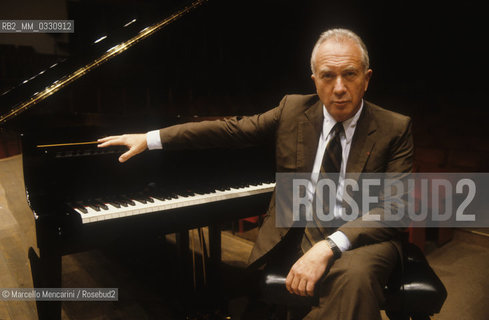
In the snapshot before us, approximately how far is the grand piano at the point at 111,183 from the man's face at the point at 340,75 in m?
0.78

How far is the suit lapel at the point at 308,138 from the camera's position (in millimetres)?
1477

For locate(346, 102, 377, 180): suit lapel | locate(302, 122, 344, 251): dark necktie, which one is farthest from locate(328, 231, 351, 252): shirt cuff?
locate(346, 102, 377, 180): suit lapel

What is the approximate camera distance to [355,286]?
3.78 feet

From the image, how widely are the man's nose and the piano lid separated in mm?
1172

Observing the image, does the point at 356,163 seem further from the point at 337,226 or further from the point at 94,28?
the point at 94,28

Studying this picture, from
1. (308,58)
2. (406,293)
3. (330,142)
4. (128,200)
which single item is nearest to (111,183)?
(128,200)

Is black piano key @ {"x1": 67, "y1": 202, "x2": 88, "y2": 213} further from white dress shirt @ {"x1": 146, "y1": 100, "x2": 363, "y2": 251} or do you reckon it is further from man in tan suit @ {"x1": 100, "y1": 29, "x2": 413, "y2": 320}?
white dress shirt @ {"x1": 146, "y1": 100, "x2": 363, "y2": 251}

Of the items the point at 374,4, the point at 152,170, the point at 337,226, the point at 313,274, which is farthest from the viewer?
the point at 374,4

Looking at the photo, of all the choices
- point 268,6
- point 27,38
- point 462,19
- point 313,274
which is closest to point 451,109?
point 462,19

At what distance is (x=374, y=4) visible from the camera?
131 inches

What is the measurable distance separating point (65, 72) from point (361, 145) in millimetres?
1516

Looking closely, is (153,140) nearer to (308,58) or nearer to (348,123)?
(348,123)

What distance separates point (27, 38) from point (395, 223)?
622 cm

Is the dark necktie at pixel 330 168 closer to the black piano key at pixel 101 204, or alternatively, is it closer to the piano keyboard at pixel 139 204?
the piano keyboard at pixel 139 204
